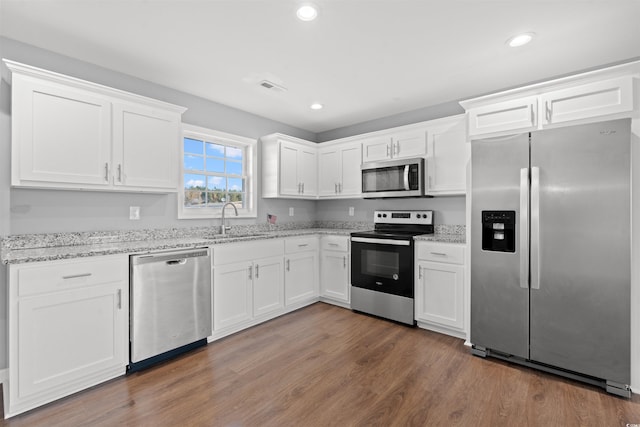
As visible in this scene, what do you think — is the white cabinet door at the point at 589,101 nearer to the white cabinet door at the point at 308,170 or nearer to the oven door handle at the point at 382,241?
the oven door handle at the point at 382,241

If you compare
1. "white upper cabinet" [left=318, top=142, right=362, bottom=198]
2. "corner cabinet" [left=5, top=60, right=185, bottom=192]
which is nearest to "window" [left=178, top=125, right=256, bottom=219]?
"corner cabinet" [left=5, top=60, right=185, bottom=192]

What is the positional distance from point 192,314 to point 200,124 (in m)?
2.06

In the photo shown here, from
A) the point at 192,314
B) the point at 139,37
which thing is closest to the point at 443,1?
the point at 139,37

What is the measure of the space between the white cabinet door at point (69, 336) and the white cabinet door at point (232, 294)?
0.79 metres

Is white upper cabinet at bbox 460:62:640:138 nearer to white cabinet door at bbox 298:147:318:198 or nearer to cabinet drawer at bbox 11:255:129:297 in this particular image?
white cabinet door at bbox 298:147:318:198

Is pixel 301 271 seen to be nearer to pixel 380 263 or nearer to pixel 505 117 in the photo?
pixel 380 263

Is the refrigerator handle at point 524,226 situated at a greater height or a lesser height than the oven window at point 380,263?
greater

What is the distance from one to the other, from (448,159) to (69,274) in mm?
3445

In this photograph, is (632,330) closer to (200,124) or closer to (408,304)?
(408,304)

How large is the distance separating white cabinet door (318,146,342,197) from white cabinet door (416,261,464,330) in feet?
5.56

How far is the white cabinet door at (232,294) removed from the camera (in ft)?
9.51

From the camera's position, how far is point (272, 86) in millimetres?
3084

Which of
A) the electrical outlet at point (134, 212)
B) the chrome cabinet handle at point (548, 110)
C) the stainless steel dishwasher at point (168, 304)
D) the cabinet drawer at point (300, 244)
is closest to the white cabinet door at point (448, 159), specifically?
Answer: the chrome cabinet handle at point (548, 110)

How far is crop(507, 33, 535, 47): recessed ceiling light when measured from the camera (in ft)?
7.15
